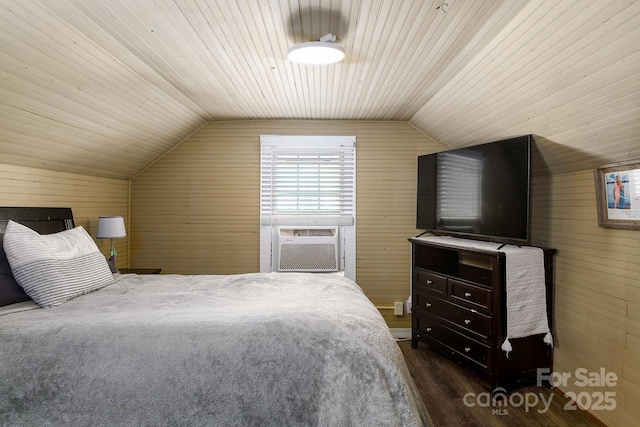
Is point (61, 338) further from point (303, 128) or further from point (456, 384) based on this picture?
point (303, 128)

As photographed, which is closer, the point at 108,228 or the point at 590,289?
the point at 590,289

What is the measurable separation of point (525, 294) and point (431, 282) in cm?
88

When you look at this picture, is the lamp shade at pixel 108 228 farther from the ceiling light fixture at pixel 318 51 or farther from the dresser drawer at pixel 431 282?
the dresser drawer at pixel 431 282

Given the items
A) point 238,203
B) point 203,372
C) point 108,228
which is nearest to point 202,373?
point 203,372

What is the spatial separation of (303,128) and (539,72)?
2627 millimetres

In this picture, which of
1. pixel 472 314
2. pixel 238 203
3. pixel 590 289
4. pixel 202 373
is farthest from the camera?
pixel 238 203

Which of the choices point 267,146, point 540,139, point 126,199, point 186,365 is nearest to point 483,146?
point 540,139

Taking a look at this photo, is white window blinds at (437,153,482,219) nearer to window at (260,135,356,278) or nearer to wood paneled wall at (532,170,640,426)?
wood paneled wall at (532,170,640,426)

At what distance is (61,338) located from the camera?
65.9 inches

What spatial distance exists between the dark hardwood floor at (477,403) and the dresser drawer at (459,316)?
0.37m

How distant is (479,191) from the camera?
3273 mm

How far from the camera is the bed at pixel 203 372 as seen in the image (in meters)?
1.55

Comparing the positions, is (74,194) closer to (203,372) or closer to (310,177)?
(310,177)

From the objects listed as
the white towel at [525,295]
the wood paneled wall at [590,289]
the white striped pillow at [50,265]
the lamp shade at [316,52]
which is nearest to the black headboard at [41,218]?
the white striped pillow at [50,265]
